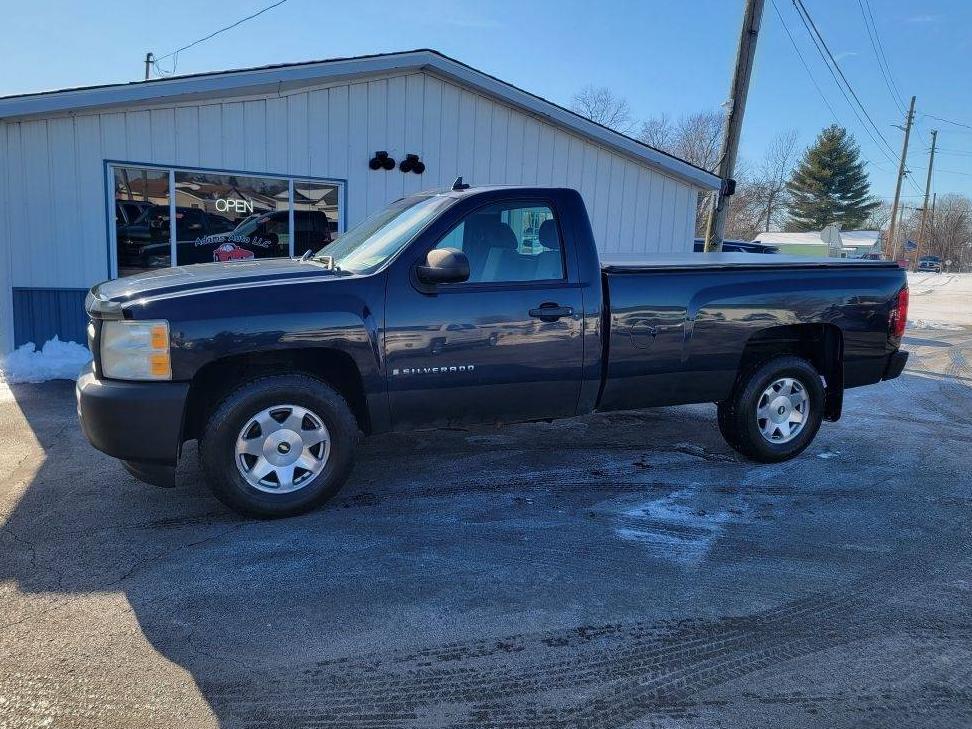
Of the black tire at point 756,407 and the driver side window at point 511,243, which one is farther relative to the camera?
the black tire at point 756,407

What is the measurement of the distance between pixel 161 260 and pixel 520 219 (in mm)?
6618

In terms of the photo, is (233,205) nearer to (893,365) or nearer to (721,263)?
(721,263)

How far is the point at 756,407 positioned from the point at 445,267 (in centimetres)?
275

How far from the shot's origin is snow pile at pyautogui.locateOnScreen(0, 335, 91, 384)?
26.7ft

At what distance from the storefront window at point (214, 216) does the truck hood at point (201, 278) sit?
4.71 meters

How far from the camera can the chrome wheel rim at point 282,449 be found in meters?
4.21

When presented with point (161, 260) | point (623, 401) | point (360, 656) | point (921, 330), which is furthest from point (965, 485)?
point (921, 330)

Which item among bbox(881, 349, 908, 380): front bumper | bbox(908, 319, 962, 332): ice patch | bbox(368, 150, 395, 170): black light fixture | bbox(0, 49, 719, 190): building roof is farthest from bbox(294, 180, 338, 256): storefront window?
bbox(908, 319, 962, 332): ice patch

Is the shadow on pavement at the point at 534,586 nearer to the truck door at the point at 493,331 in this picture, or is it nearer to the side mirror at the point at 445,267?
the truck door at the point at 493,331

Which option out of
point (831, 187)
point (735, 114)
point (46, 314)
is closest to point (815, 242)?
point (831, 187)

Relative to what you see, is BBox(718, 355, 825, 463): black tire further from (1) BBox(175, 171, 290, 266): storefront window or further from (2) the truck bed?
(1) BBox(175, 171, 290, 266): storefront window

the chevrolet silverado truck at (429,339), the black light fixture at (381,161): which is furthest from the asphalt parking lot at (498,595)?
the black light fixture at (381,161)

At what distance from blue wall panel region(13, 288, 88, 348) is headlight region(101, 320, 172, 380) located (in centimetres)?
595

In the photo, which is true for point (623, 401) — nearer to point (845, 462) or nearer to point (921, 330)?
point (845, 462)
